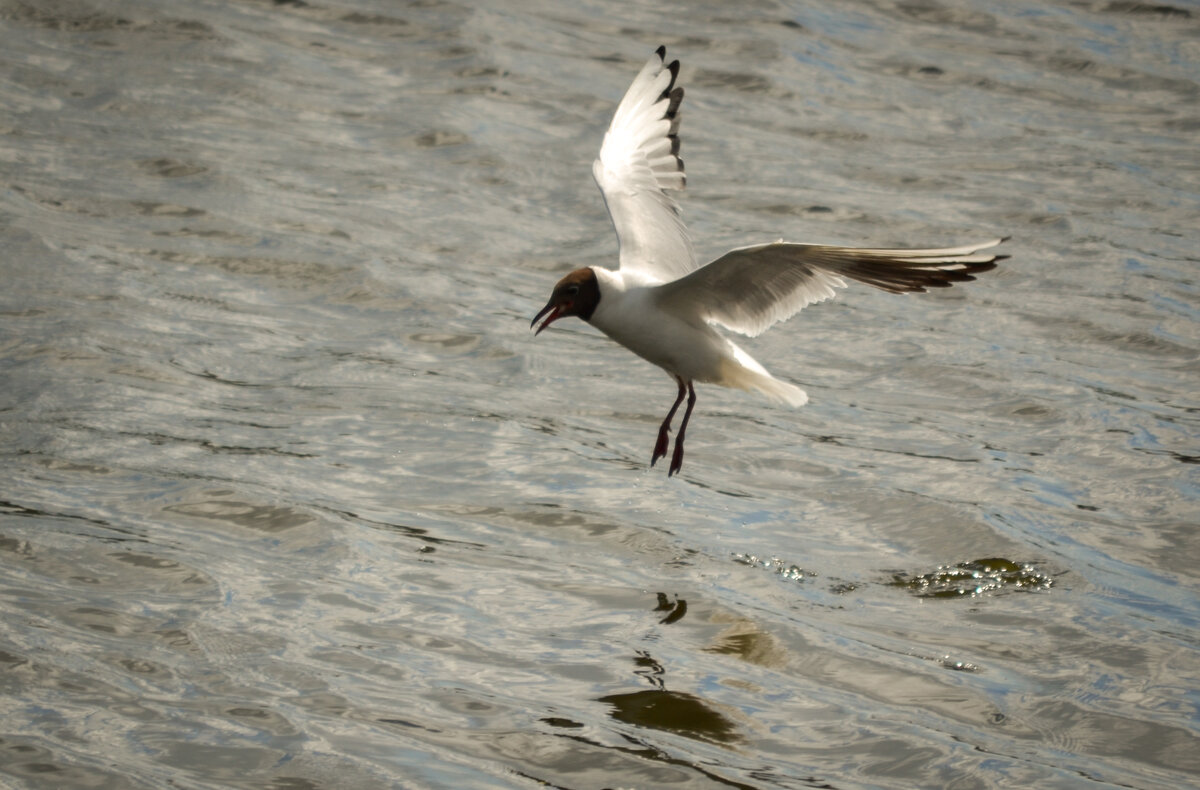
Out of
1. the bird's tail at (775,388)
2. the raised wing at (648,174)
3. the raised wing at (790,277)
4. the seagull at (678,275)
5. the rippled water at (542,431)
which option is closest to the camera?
the rippled water at (542,431)

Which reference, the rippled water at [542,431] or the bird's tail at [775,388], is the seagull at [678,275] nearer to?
the bird's tail at [775,388]

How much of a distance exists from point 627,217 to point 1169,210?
6517mm

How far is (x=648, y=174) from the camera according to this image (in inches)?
320

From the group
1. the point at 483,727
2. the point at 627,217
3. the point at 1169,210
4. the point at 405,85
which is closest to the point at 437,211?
the point at 405,85

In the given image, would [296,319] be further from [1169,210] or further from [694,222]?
[1169,210]

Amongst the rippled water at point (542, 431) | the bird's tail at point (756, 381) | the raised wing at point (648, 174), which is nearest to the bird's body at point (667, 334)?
the bird's tail at point (756, 381)

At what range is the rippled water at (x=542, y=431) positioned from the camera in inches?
200

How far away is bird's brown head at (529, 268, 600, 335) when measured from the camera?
6871mm

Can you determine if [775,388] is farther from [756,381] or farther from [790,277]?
[790,277]

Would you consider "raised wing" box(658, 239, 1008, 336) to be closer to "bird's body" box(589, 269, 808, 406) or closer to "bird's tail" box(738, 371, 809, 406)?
"bird's body" box(589, 269, 808, 406)

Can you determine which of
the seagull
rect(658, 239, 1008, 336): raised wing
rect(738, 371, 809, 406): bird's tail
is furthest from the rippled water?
rect(658, 239, 1008, 336): raised wing

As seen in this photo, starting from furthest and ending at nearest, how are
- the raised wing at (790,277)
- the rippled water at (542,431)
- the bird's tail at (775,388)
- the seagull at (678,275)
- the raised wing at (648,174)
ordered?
the raised wing at (648,174) → the bird's tail at (775,388) → the seagull at (678,275) → the raised wing at (790,277) → the rippled water at (542,431)

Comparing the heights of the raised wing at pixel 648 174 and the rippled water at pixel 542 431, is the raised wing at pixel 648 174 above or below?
above

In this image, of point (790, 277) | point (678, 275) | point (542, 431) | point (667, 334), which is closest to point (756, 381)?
point (667, 334)
